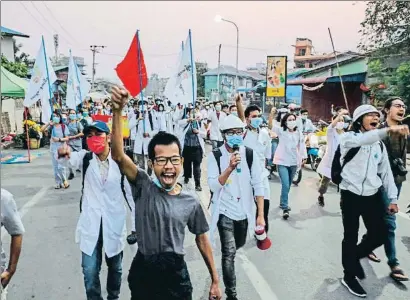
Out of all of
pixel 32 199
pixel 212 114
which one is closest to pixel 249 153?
pixel 32 199

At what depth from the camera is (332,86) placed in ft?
78.7

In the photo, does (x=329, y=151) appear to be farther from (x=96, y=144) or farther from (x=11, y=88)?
(x=11, y=88)

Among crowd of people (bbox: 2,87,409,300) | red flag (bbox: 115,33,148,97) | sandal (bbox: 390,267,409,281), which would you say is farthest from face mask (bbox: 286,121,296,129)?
sandal (bbox: 390,267,409,281)

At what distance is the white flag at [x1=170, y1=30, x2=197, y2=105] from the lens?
7680mm

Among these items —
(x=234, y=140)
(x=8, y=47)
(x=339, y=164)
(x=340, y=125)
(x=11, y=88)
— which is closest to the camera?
(x=234, y=140)

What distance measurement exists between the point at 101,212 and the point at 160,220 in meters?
1.07

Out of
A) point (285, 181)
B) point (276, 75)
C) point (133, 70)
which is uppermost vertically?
point (276, 75)

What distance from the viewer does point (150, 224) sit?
91.4 inches

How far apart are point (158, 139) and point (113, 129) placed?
0.93 feet

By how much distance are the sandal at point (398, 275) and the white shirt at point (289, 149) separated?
2.47m

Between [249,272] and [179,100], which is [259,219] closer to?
[249,272]

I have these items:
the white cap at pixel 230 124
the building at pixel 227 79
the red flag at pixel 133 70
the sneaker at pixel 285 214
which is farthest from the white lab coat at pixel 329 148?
the building at pixel 227 79

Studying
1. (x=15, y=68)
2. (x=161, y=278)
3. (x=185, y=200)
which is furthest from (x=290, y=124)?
(x=15, y=68)

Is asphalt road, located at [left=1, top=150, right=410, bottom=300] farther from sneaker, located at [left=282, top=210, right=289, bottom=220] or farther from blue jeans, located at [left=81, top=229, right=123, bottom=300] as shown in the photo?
blue jeans, located at [left=81, top=229, right=123, bottom=300]
